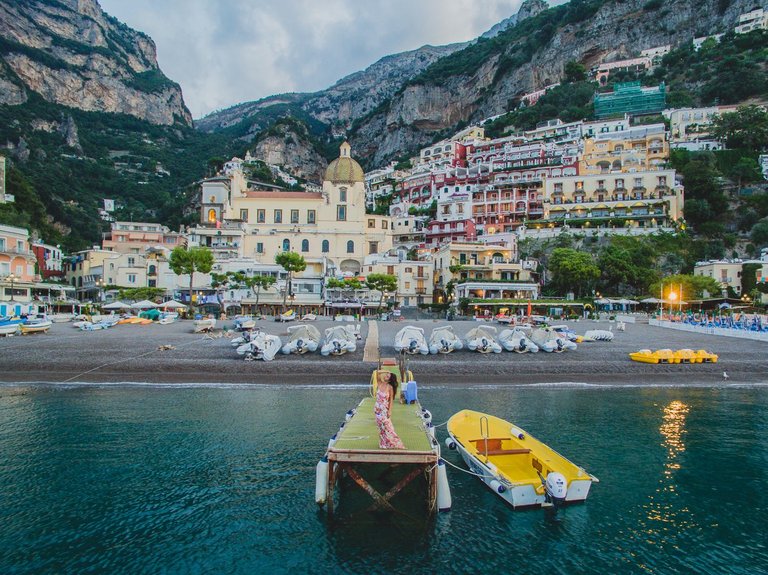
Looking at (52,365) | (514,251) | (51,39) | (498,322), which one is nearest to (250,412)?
(52,365)

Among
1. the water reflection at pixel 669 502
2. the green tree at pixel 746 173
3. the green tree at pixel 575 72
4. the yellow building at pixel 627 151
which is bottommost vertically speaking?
the water reflection at pixel 669 502

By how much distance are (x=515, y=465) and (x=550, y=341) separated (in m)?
20.7

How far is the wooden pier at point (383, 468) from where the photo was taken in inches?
407

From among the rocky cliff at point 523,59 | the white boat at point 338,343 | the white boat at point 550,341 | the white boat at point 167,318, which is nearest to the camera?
the white boat at point 338,343

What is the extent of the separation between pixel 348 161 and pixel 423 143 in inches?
3338

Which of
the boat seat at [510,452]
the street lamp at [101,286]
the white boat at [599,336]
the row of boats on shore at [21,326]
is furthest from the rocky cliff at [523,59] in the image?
the boat seat at [510,452]

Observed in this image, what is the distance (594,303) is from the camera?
62062 mm

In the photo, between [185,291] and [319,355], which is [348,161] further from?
[319,355]

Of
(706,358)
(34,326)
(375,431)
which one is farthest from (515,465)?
(34,326)

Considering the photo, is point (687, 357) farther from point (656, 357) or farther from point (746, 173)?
point (746, 173)

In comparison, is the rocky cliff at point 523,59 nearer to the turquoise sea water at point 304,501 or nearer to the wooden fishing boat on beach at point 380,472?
the turquoise sea water at point 304,501

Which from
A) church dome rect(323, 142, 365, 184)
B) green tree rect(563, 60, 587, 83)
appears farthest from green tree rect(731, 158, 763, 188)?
green tree rect(563, 60, 587, 83)

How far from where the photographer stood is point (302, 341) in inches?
1206

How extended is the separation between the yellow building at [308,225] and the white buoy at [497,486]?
6431cm
